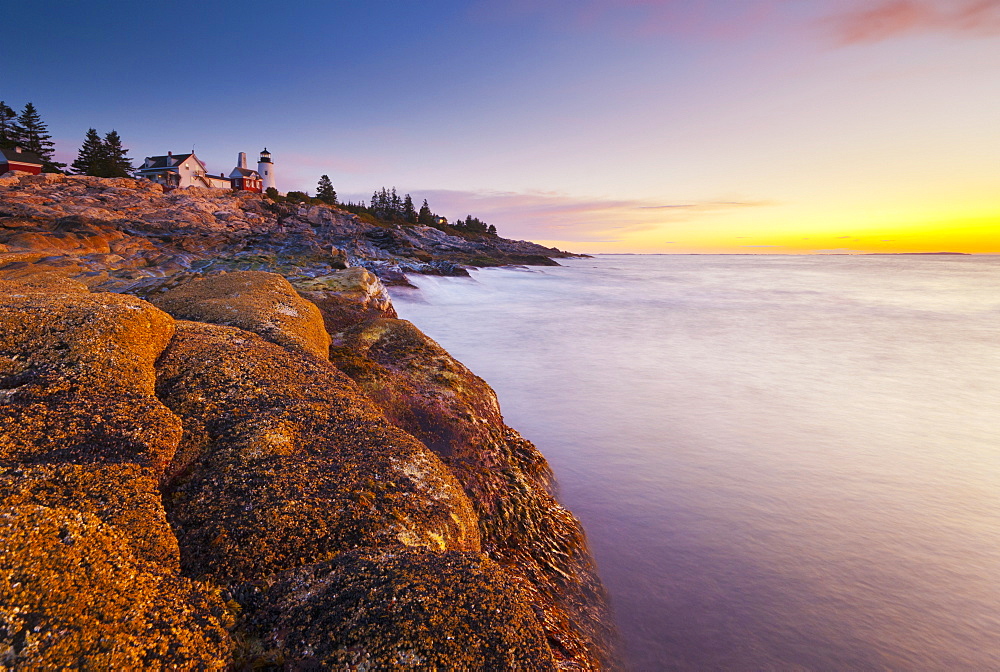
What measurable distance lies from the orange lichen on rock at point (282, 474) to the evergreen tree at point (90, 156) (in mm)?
79845

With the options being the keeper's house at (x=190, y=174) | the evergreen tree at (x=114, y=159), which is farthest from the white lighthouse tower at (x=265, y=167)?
the evergreen tree at (x=114, y=159)

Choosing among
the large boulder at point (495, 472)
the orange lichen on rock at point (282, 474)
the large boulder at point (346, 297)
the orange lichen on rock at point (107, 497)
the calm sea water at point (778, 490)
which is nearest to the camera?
the orange lichen on rock at point (107, 497)

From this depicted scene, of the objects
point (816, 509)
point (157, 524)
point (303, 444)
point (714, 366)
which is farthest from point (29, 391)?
point (714, 366)

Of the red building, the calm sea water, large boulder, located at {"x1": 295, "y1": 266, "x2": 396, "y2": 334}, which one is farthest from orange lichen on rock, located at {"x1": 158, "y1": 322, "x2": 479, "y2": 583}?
the red building

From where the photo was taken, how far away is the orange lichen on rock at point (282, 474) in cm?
295

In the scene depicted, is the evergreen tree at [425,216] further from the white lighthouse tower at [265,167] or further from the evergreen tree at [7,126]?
the evergreen tree at [7,126]

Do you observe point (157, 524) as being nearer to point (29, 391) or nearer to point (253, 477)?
point (253, 477)

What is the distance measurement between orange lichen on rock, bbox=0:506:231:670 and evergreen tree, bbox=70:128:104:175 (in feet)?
268

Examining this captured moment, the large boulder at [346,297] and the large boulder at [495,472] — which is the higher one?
the large boulder at [346,297]

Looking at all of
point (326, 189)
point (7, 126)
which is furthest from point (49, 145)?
point (326, 189)

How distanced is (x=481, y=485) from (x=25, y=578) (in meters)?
3.87

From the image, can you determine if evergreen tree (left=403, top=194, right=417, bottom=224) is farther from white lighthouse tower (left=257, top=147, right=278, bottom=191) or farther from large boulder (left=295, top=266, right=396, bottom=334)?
large boulder (left=295, top=266, right=396, bottom=334)

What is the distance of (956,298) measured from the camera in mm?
39375

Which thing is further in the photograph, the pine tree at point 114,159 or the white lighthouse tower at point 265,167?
the white lighthouse tower at point 265,167
